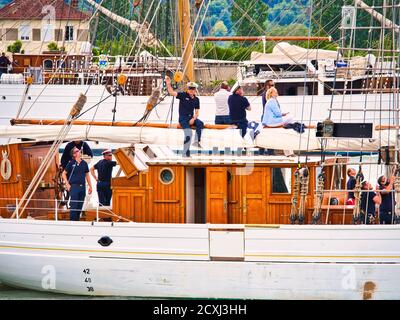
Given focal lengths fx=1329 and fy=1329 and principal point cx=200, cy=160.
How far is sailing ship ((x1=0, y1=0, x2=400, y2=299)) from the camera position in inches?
961

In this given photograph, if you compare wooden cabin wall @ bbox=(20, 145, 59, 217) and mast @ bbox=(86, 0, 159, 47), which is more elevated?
mast @ bbox=(86, 0, 159, 47)

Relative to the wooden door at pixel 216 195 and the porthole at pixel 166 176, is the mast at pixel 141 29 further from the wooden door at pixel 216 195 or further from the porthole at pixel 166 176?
the wooden door at pixel 216 195

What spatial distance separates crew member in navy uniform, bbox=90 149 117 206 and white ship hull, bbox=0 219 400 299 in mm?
1213

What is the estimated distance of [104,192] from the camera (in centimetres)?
2636

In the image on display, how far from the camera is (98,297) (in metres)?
25.7

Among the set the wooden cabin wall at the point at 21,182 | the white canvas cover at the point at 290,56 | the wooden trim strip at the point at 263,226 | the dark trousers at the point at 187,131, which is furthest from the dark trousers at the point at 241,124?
the white canvas cover at the point at 290,56

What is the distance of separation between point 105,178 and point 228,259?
3.28 metres

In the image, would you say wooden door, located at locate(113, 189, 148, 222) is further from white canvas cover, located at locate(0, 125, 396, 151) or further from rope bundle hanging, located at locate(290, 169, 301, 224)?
rope bundle hanging, located at locate(290, 169, 301, 224)

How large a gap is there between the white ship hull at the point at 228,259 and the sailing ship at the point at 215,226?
2cm

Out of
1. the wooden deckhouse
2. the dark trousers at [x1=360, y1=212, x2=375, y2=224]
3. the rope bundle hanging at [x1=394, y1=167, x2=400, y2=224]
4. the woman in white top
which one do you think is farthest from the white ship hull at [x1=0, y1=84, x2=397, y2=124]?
the rope bundle hanging at [x1=394, y1=167, x2=400, y2=224]

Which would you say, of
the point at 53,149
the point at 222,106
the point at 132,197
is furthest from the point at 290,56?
the point at 132,197

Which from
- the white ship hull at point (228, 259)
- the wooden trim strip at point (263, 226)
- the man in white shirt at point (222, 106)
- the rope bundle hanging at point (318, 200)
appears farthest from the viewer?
the man in white shirt at point (222, 106)

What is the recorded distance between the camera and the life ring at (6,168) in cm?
2736
